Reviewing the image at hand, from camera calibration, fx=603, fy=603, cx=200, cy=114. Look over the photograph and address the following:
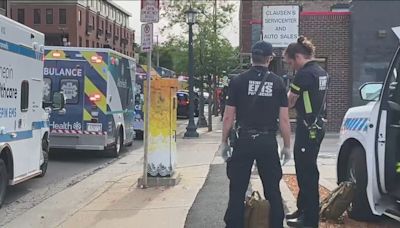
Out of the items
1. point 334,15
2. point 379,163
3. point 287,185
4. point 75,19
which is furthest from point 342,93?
point 75,19

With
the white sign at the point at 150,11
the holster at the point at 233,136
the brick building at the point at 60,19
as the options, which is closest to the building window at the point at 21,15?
the brick building at the point at 60,19

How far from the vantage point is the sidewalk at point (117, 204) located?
7.18 metres

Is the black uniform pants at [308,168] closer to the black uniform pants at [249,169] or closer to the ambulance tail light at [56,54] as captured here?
the black uniform pants at [249,169]

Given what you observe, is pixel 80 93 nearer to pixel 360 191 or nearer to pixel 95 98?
pixel 95 98


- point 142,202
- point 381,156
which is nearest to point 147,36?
point 142,202

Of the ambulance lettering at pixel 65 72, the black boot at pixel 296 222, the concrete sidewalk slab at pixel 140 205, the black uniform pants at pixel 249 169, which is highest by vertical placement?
the ambulance lettering at pixel 65 72

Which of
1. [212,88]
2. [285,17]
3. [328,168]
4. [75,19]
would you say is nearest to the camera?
[328,168]

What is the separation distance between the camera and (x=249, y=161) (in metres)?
5.52

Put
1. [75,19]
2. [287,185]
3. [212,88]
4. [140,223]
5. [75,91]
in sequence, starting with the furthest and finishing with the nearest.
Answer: [75,19], [212,88], [75,91], [287,185], [140,223]

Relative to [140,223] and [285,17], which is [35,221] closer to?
[140,223]

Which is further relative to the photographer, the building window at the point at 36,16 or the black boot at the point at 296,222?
the building window at the point at 36,16

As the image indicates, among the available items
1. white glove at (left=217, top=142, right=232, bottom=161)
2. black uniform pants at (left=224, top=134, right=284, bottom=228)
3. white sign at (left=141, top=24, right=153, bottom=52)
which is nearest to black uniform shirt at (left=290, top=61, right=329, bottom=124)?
black uniform pants at (left=224, top=134, right=284, bottom=228)

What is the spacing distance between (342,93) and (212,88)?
7.72 metres

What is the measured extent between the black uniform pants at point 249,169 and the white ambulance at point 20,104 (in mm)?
3920
